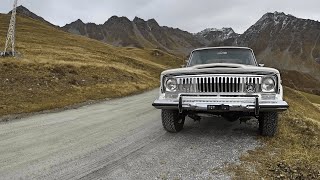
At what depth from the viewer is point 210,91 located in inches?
342

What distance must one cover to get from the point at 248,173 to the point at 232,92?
2.33m

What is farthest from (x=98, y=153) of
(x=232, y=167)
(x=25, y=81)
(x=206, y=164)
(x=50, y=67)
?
(x=50, y=67)

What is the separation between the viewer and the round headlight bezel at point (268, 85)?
8445 millimetres

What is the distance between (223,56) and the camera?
438 inches

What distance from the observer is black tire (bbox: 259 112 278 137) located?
8.82 meters

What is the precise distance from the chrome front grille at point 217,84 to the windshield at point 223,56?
2.36 meters

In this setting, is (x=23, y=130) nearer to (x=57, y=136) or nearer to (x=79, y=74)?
(x=57, y=136)

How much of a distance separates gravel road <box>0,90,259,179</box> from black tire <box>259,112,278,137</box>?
353 mm

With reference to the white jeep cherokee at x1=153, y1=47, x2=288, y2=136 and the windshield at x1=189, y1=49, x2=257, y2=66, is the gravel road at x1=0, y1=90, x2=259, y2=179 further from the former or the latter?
the windshield at x1=189, y1=49, x2=257, y2=66

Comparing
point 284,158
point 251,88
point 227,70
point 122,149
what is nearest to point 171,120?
point 122,149

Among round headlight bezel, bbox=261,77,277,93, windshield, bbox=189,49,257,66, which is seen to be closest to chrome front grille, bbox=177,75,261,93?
round headlight bezel, bbox=261,77,277,93

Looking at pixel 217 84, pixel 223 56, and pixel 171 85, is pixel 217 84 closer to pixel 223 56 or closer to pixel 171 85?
pixel 171 85

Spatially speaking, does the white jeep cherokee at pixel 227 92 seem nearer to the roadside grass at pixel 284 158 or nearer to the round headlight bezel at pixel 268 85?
the round headlight bezel at pixel 268 85

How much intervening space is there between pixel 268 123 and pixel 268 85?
102 cm
